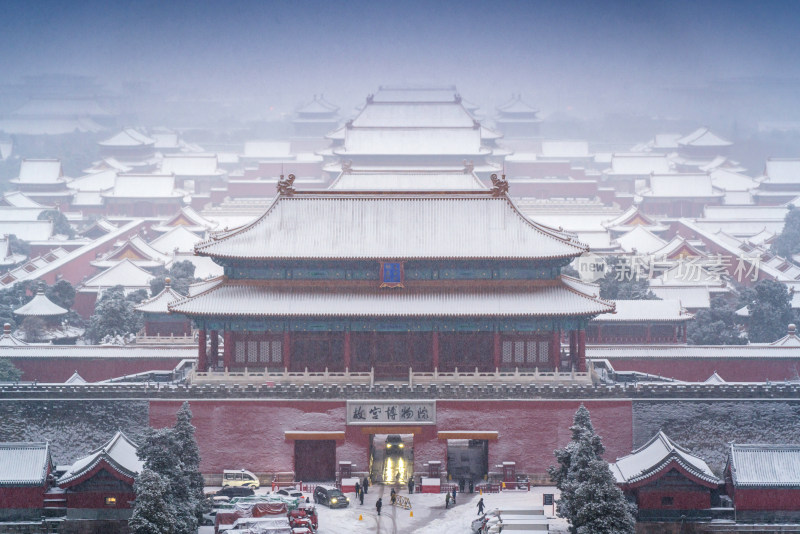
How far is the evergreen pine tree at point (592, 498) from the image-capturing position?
3441 centimetres

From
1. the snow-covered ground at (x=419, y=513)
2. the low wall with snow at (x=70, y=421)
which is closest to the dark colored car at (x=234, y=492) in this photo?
the snow-covered ground at (x=419, y=513)

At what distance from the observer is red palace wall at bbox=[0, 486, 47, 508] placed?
125 ft

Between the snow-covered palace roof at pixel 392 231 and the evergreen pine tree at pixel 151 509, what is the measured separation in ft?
37.1

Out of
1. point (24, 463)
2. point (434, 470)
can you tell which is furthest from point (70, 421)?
point (434, 470)

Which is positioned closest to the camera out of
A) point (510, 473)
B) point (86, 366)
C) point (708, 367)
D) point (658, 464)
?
point (658, 464)

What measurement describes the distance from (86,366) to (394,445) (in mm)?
14767

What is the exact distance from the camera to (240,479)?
4231 centimetres

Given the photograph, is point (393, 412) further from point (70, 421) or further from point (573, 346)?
point (70, 421)

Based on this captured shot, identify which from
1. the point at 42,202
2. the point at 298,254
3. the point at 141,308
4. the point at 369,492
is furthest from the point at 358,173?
the point at 42,202

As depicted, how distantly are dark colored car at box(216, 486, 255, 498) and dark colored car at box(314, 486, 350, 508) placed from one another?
230cm

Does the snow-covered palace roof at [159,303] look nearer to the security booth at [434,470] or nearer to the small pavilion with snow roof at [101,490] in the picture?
the small pavilion with snow roof at [101,490]

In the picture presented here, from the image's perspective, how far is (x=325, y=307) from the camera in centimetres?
4400

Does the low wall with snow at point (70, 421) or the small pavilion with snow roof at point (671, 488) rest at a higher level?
the low wall with snow at point (70, 421)

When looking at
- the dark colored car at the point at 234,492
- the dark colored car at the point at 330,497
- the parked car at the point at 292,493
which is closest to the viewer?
the parked car at the point at 292,493
